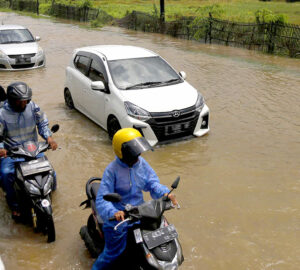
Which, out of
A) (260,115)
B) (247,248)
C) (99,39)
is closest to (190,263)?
(247,248)

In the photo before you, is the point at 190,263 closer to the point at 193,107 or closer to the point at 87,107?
the point at 193,107

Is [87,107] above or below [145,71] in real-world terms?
below

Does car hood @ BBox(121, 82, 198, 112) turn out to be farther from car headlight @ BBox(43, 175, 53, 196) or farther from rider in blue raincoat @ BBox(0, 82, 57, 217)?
car headlight @ BBox(43, 175, 53, 196)

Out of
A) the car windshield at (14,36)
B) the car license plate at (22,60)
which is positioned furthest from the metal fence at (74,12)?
the car license plate at (22,60)

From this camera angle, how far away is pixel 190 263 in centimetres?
443

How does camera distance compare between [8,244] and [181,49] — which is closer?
[8,244]

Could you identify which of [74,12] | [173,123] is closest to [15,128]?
[173,123]

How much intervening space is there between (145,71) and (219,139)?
83.4 inches

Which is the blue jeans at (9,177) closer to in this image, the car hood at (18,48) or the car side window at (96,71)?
the car side window at (96,71)

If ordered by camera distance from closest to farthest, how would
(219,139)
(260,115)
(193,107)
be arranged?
(193,107) → (219,139) → (260,115)

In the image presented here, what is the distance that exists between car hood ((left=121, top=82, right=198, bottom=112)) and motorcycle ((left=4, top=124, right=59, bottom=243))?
2.82 m

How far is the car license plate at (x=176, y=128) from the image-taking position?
7387 mm

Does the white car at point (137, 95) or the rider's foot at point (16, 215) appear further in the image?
the white car at point (137, 95)

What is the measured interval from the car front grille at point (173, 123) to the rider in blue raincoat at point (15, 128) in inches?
99.6
